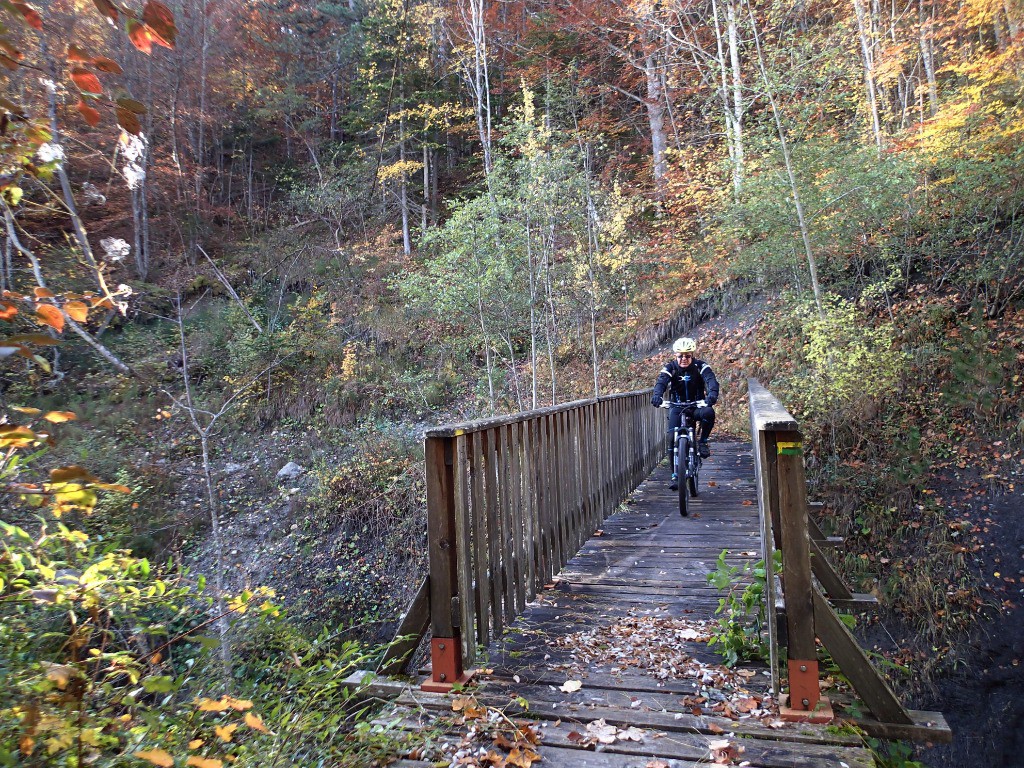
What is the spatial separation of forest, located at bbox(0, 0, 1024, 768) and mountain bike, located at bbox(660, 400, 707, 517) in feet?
7.83

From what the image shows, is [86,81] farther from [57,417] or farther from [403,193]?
[403,193]

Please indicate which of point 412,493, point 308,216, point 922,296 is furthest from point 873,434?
point 308,216

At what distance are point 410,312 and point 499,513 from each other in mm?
15274

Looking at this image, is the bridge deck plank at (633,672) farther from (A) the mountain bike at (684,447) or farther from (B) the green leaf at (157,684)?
(B) the green leaf at (157,684)

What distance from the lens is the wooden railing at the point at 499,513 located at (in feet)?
10.7

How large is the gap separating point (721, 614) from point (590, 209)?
813 centimetres

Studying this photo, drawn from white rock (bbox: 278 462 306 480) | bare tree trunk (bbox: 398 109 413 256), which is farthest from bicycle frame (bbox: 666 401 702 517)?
bare tree trunk (bbox: 398 109 413 256)

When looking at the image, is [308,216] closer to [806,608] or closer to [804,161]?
[804,161]

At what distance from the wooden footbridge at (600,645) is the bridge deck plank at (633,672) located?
0.04ft

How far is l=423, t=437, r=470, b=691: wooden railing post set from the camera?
10.7 ft

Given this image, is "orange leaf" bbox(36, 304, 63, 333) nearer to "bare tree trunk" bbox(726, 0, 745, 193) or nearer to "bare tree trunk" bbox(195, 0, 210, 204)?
"bare tree trunk" bbox(726, 0, 745, 193)

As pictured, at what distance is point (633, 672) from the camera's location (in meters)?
3.44

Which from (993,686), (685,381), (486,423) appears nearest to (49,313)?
(486,423)

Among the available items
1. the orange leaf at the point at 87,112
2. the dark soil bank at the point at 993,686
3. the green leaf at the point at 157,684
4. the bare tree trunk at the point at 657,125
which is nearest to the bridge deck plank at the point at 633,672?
the green leaf at the point at 157,684
